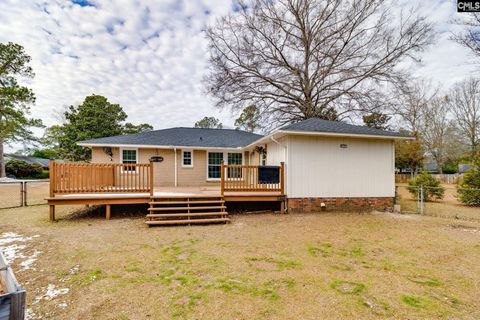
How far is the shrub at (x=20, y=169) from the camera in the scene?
26719 millimetres

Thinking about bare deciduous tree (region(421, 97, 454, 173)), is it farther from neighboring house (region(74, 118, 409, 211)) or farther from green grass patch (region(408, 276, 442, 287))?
green grass patch (region(408, 276, 442, 287))

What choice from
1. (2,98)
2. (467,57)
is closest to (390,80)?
(467,57)

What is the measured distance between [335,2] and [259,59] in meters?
5.75

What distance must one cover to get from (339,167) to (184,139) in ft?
27.5

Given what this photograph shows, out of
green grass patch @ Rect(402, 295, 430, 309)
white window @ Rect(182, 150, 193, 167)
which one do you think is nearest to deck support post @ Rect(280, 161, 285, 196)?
green grass patch @ Rect(402, 295, 430, 309)

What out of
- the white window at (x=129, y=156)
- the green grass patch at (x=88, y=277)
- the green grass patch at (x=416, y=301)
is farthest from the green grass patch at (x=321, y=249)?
the white window at (x=129, y=156)

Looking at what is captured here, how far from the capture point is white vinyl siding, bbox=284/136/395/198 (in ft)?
28.3

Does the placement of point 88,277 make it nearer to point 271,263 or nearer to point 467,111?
point 271,263

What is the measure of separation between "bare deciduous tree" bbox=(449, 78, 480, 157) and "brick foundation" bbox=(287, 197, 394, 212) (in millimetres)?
25344

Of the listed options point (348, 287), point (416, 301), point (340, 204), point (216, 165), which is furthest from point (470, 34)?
point (348, 287)

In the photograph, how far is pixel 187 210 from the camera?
26.2 feet

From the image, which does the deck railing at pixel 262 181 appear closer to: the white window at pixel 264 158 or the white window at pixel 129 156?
the white window at pixel 264 158

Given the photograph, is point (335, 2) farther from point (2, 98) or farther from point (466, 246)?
point (2, 98)

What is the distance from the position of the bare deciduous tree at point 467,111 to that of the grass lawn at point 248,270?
90.7ft
